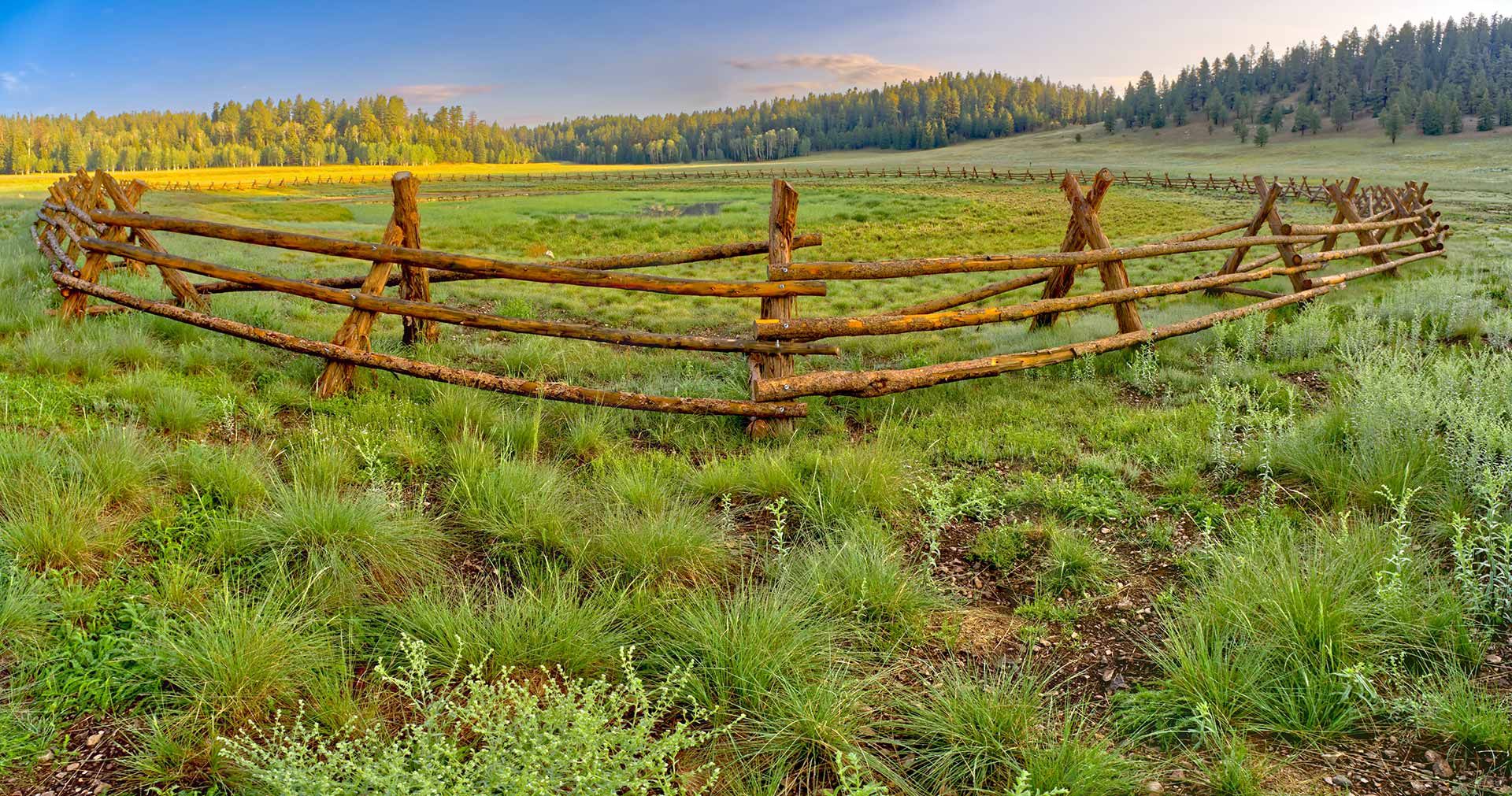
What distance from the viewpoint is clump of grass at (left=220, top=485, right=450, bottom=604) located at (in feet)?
10.5

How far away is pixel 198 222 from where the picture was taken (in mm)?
6121

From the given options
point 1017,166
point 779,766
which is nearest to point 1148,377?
point 779,766

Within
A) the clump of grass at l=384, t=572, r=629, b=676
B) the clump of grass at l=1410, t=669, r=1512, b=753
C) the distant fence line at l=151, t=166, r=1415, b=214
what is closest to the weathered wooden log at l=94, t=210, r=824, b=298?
the clump of grass at l=384, t=572, r=629, b=676

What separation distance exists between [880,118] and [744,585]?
166436 millimetres

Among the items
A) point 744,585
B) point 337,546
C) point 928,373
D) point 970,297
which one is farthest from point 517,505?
point 970,297

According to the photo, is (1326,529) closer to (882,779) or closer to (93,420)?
(882,779)

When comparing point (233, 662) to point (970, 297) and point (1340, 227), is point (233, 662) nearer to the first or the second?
point (970, 297)

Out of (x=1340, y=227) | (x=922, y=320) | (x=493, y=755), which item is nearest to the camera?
(x=493, y=755)

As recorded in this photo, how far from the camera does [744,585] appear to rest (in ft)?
11.6

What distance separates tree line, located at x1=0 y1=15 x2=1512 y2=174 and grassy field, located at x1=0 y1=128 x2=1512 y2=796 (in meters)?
107

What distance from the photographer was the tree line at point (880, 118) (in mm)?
109562

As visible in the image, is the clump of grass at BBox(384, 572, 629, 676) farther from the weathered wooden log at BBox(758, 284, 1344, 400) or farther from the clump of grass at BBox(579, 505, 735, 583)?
the weathered wooden log at BBox(758, 284, 1344, 400)

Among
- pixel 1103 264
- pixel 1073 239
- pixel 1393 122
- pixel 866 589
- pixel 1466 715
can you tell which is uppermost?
pixel 1393 122

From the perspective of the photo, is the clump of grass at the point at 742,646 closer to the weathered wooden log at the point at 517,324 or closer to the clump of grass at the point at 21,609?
the clump of grass at the point at 21,609
